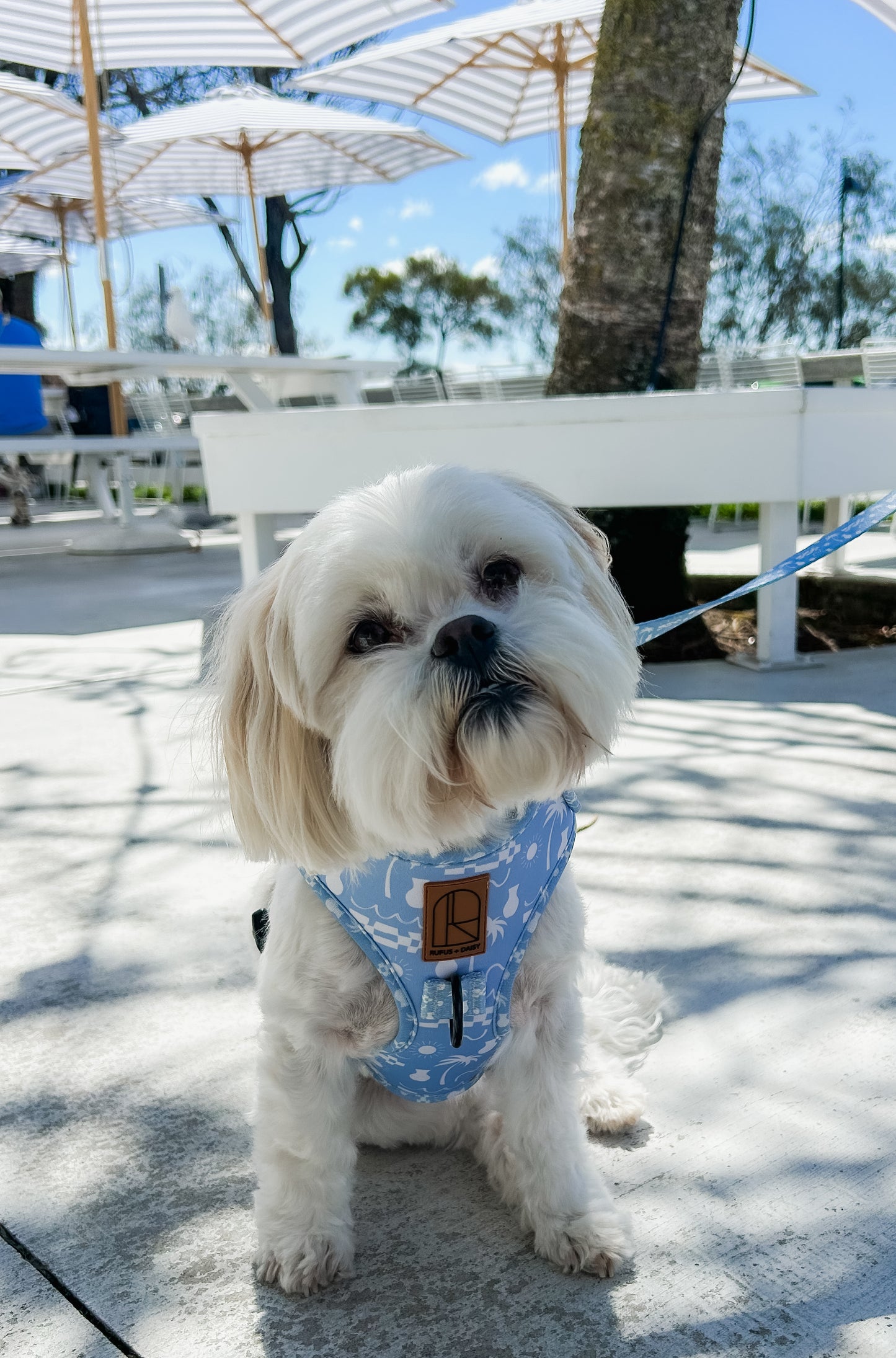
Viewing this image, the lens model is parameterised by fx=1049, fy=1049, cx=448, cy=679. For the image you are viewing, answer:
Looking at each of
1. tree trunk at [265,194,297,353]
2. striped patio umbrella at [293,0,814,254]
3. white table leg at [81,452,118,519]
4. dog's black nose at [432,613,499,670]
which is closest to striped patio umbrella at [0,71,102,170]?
striped patio umbrella at [293,0,814,254]

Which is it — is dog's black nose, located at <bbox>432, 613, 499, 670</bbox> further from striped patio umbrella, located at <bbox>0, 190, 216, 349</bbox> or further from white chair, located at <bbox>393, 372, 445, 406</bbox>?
striped patio umbrella, located at <bbox>0, 190, 216, 349</bbox>

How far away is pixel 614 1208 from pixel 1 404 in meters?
10.1

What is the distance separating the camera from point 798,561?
8.05 feet

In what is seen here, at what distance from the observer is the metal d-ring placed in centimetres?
149

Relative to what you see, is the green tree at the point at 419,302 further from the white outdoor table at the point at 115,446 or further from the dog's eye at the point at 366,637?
the dog's eye at the point at 366,637

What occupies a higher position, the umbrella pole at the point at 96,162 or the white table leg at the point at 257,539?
the umbrella pole at the point at 96,162

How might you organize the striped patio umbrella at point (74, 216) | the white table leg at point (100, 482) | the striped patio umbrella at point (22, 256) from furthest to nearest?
the striped patio umbrella at point (22, 256) < the striped patio umbrella at point (74, 216) < the white table leg at point (100, 482)

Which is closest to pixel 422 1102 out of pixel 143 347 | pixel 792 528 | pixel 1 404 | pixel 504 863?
pixel 504 863

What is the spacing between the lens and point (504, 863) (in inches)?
60.0

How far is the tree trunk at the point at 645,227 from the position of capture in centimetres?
467

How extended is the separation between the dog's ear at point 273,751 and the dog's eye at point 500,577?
29cm

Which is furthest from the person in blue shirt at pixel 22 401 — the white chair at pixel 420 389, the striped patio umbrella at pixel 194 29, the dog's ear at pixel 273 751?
the dog's ear at pixel 273 751

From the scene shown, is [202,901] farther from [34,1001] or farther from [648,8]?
[648,8]

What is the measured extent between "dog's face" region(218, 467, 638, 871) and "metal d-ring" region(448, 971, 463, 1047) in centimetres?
19
